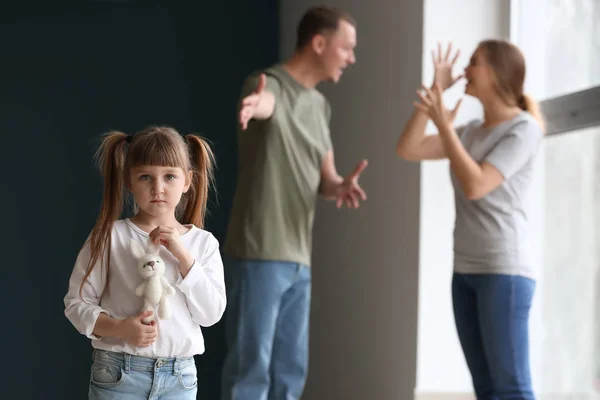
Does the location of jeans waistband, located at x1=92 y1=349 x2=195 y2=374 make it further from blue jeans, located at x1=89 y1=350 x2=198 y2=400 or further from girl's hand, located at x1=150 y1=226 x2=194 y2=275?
girl's hand, located at x1=150 y1=226 x2=194 y2=275

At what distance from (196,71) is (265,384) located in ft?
7.02

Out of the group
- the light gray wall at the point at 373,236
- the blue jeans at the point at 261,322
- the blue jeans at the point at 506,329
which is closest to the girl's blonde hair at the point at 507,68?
the blue jeans at the point at 506,329

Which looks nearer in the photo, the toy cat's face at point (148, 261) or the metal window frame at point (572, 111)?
the toy cat's face at point (148, 261)

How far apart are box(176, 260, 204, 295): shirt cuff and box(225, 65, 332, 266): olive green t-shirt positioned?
117 centimetres

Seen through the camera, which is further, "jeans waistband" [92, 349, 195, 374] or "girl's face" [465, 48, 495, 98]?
"girl's face" [465, 48, 495, 98]

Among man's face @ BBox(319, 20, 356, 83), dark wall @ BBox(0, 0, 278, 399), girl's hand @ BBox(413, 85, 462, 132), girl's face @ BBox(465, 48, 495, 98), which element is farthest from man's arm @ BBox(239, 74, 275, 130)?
dark wall @ BBox(0, 0, 278, 399)

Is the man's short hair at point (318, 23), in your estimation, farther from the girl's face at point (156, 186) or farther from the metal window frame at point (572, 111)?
the girl's face at point (156, 186)

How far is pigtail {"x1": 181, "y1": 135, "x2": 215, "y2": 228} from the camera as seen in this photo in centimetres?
142

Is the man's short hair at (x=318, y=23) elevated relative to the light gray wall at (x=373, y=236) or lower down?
elevated

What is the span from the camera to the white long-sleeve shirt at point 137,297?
1.33 metres

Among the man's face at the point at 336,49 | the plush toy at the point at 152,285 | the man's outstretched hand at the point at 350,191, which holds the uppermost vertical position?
the man's face at the point at 336,49

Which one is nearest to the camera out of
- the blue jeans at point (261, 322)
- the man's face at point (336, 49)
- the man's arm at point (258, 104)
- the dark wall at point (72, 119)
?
the man's arm at point (258, 104)

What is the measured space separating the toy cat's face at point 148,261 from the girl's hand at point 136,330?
0.06 m

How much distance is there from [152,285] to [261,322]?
121 centimetres
